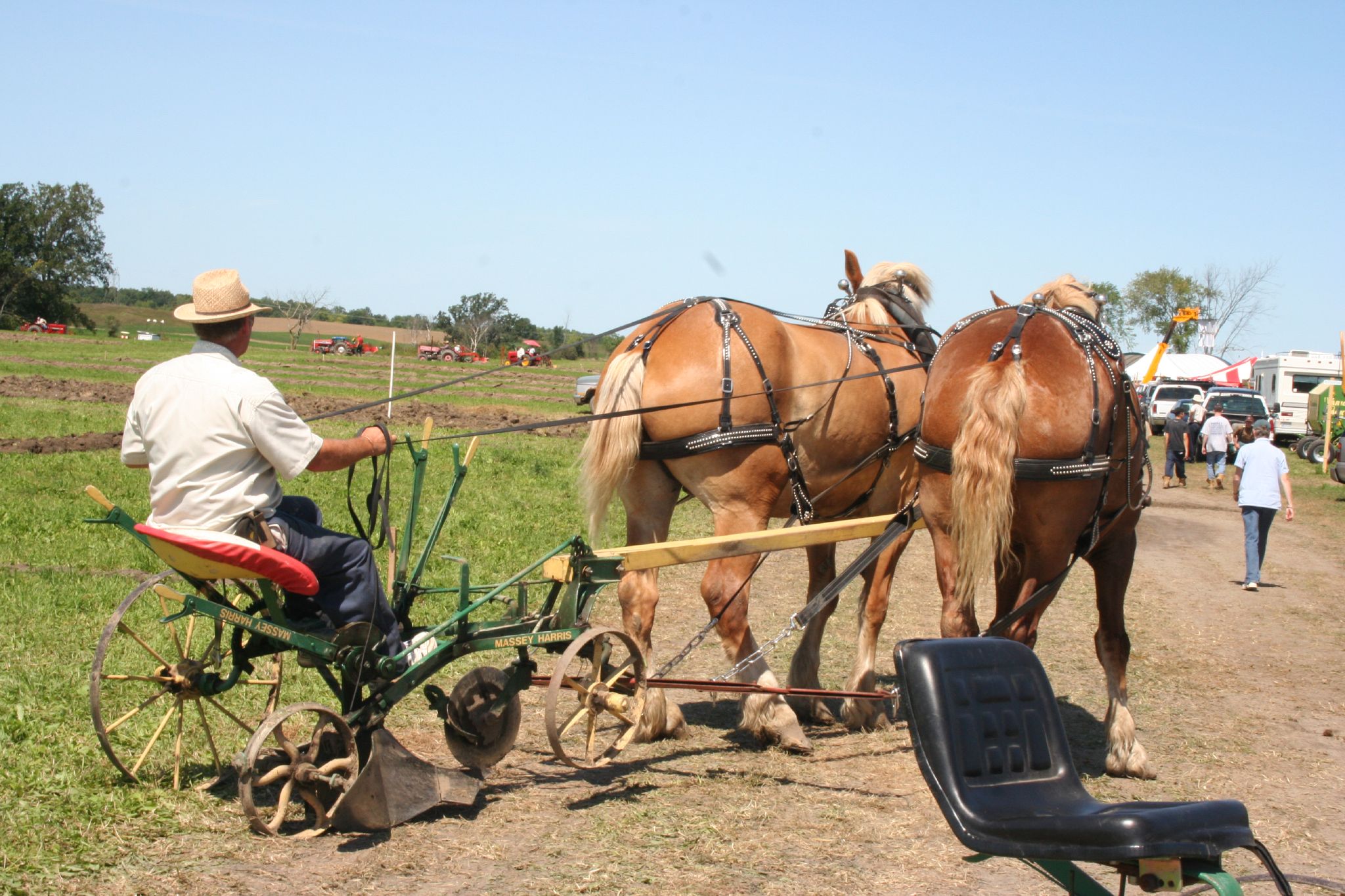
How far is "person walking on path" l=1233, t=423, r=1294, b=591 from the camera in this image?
11586 mm

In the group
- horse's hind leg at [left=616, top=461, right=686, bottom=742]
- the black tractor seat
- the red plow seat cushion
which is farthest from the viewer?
horse's hind leg at [left=616, top=461, right=686, bottom=742]

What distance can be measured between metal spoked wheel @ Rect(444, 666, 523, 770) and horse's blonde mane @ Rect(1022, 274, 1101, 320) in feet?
11.4

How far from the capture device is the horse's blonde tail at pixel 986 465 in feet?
15.4

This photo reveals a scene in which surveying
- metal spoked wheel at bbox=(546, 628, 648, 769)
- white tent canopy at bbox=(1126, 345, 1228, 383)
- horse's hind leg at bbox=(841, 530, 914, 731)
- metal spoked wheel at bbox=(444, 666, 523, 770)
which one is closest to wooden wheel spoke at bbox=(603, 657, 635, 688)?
metal spoked wheel at bbox=(546, 628, 648, 769)

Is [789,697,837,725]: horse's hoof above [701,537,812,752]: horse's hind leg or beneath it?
beneath

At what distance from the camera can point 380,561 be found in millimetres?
8656

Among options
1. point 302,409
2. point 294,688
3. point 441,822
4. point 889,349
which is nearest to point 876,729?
point 889,349

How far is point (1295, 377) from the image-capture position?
35.8 meters

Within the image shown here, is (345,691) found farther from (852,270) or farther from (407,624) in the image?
(852,270)

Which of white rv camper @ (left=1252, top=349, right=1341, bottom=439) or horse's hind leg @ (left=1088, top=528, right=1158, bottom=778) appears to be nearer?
horse's hind leg @ (left=1088, top=528, right=1158, bottom=778)

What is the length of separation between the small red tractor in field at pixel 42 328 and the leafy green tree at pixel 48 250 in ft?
4.72

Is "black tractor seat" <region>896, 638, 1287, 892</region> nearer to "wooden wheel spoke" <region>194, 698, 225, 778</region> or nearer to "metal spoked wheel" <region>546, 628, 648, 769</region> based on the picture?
"metal spoked wheel" <region>546, 628, 648, 769</region>

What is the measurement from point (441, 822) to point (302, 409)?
19.8 metres

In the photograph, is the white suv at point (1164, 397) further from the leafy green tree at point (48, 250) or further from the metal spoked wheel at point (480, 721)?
the leafy green tree at point (48, 250)
